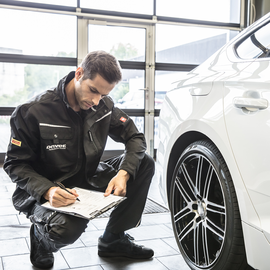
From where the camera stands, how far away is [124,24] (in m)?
6.11

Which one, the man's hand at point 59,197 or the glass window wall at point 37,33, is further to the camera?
the glass window wall at point 37,33

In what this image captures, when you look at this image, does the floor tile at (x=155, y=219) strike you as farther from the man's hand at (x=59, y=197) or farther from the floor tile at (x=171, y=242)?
the man's hand at (x=59, y=197)

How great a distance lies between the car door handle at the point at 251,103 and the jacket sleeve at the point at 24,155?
36.7 inches

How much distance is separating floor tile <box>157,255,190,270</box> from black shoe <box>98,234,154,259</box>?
0.28 feet

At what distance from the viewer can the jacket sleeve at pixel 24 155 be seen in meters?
1.62

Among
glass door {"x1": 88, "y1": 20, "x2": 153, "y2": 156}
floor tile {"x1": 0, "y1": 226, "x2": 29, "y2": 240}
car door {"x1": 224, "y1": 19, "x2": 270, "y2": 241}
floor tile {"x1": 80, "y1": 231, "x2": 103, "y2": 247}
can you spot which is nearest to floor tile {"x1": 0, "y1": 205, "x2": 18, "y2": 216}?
floor tile {"x1": 0, "y1": 226, "x2": 29, "y2": 240}

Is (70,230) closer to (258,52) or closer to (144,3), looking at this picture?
(258,52)

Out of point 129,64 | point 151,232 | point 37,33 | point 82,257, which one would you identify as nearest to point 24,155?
point 82,257

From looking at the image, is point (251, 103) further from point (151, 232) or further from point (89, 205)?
point (151, 232)

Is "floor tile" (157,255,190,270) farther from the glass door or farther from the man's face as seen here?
the glass door

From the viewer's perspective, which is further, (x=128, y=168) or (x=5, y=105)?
(x=5, y=105)

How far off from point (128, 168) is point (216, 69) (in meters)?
0.70

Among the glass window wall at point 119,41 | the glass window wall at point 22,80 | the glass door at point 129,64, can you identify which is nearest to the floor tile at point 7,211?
the glass window wall at point 22,80

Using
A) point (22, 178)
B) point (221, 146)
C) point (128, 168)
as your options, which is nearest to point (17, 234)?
point (22, 178)
